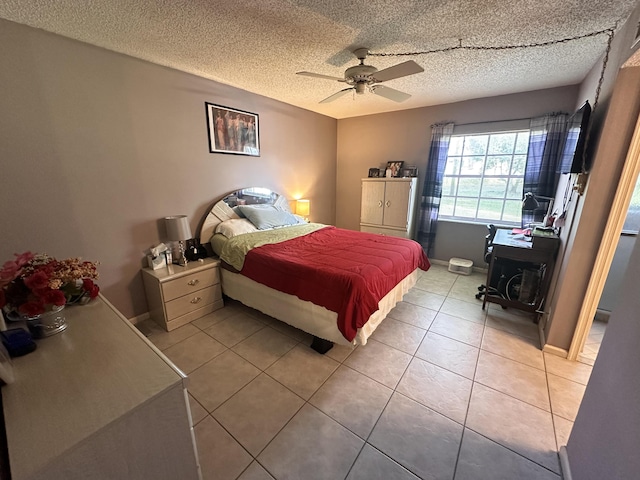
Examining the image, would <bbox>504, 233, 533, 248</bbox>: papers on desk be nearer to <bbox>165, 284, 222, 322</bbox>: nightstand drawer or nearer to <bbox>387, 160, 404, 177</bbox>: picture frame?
<bbox>387, 160, 404, 177</bbox>: picture frame

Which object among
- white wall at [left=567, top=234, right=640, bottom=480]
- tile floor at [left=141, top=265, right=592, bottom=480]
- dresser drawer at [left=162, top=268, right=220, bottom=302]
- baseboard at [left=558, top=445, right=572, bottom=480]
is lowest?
tile floor at [left=141, top=265, right=592, bottom=480]

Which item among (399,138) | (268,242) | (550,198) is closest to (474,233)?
(550,198)

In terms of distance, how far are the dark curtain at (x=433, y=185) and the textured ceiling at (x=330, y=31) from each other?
3.25 feet

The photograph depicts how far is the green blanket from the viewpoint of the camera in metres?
2.57

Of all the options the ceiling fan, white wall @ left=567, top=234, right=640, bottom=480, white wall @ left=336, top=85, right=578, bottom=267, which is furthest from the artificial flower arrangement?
white wall @ left=336, top=85, right=578, bottom=267

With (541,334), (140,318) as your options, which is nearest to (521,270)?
(541,334)

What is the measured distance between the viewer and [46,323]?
1.12 metres

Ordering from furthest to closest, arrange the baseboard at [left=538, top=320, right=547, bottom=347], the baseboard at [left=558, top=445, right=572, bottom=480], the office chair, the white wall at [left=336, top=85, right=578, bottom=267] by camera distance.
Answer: the white wall at [left=336, top=85, right=578, bottom=267]
the office chair
the baseboard at [left=538, top=320, right=547, bottom=347]
the baseboard at [left=558, top=445, right=572, bottom=480]

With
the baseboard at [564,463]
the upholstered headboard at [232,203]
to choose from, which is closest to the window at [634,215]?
the baseboard at [564,463]

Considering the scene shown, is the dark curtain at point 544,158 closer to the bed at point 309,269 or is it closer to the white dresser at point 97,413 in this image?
the bed at point 309,269

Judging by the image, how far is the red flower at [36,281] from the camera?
1.04 meters

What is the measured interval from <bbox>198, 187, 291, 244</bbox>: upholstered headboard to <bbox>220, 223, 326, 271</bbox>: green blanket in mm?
372

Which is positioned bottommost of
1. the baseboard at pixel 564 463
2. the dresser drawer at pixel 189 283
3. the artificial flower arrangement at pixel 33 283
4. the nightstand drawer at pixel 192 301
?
the baseboard at pixel 564 463

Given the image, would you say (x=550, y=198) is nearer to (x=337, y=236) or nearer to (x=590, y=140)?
(x=590, y=140)
